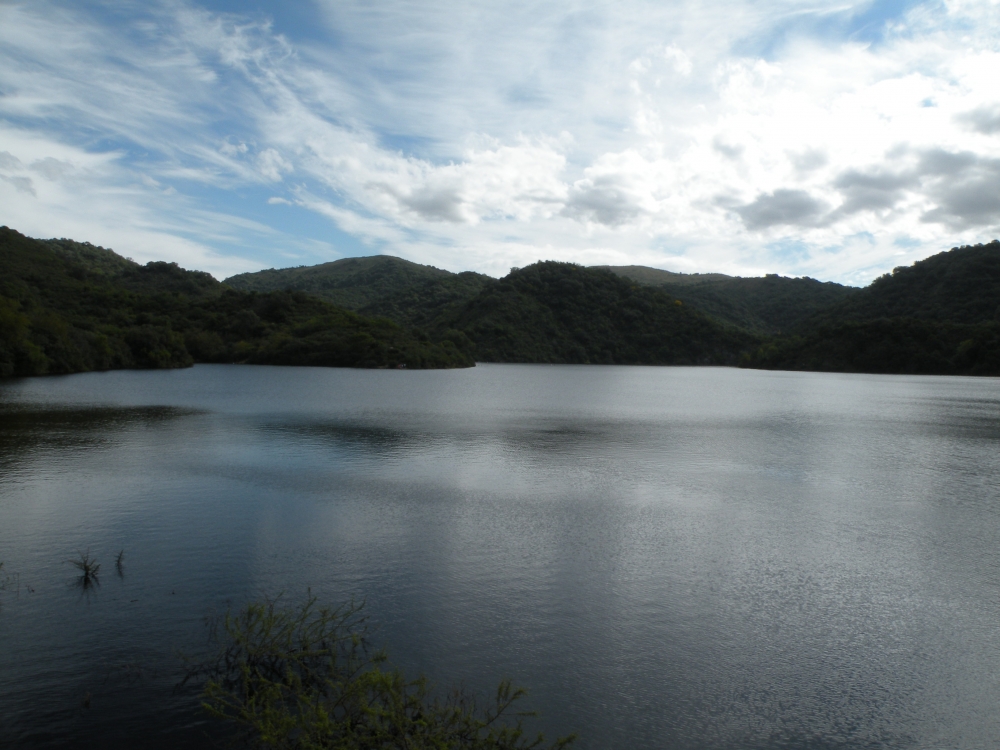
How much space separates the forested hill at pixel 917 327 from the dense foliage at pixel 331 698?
3409 inches

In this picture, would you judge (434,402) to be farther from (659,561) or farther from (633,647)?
(633,647)

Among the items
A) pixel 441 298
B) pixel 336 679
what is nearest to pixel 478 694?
pixel 336 679

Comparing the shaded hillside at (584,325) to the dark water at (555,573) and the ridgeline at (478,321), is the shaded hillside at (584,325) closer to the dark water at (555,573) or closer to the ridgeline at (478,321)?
the ridgeline at (478,321)

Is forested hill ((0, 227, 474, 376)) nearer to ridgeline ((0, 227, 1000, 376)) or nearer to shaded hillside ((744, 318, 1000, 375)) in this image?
ridgeline ((0, 227, 1000, 376))

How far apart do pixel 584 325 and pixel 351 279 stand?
71062mm

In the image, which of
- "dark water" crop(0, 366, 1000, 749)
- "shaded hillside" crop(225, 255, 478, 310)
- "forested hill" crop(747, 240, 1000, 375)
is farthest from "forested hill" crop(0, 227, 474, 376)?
"forested hill" crop(747, 240, 1000, 375)

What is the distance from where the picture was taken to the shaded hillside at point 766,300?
143500mm

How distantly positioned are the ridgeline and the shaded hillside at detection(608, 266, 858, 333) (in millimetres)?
721

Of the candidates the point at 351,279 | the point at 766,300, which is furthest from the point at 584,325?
the point at 351,279

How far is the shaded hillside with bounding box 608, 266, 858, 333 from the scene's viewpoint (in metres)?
144

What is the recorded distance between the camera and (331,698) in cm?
562

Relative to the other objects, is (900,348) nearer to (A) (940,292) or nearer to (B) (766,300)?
(A) (940,292)

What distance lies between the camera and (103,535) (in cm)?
997

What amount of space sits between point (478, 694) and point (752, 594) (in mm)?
4248
